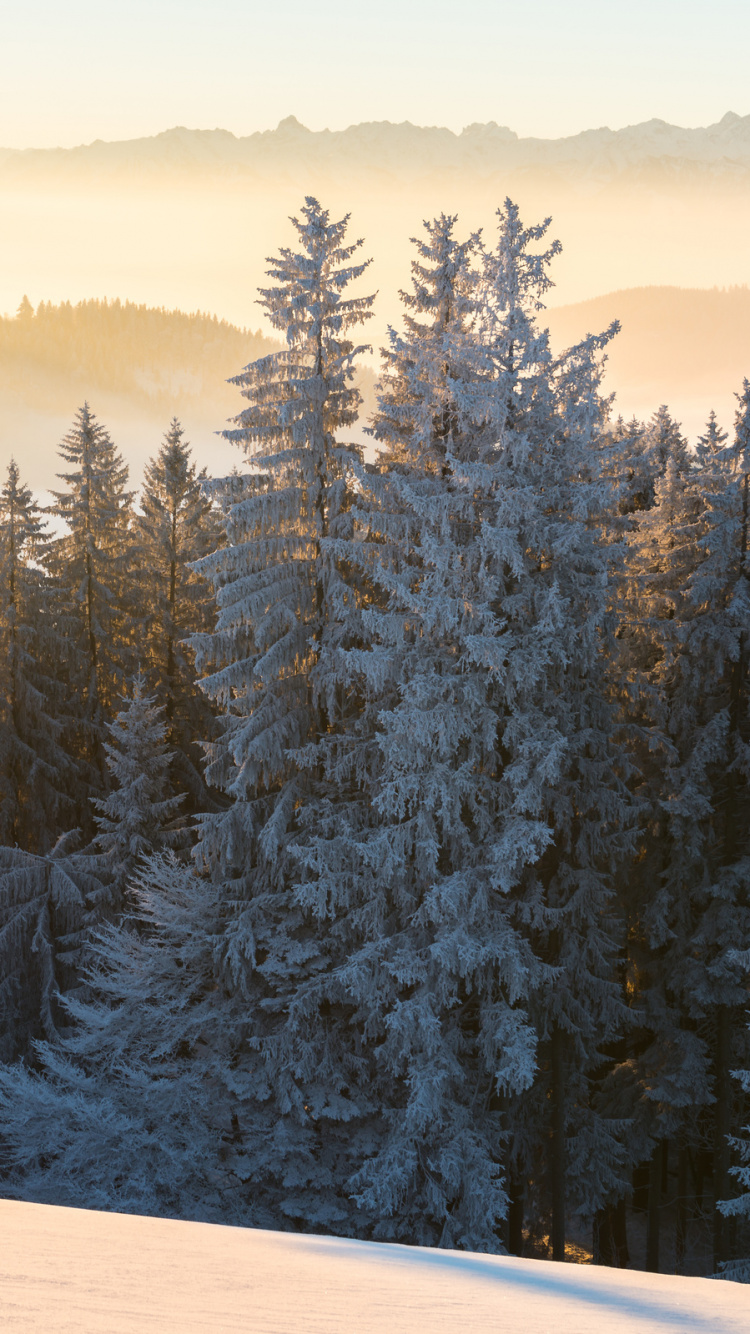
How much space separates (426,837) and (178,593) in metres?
15.0

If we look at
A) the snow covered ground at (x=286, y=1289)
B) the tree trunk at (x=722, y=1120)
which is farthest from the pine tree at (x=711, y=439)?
the snow covered ground at (x=286, y=1289)

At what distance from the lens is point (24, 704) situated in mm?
25047

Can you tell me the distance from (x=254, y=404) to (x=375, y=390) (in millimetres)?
2176

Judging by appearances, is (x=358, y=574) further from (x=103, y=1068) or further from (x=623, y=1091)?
(x=623, y=1091)

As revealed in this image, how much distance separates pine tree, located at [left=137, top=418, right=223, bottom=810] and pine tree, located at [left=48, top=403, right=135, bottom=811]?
115 centimetres

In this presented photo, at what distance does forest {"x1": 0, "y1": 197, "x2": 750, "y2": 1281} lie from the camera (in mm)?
12984

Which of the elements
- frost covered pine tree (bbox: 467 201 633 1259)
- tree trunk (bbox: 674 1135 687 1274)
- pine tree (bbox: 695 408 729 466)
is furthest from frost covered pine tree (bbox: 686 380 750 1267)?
tree trunk (bbox: 674 1135 687 1274)

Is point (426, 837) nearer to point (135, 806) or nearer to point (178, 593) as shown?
point (135, 806)

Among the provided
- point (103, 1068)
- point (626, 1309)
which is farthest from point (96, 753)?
point (626, 1309)

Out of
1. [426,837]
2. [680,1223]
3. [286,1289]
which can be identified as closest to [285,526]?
[426,837]

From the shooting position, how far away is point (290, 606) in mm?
15547

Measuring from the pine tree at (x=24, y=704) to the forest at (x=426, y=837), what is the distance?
515 cm

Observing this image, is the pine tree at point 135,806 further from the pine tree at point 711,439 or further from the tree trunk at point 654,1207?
the pine tree at point 711,439

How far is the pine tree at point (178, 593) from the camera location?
25781mm
